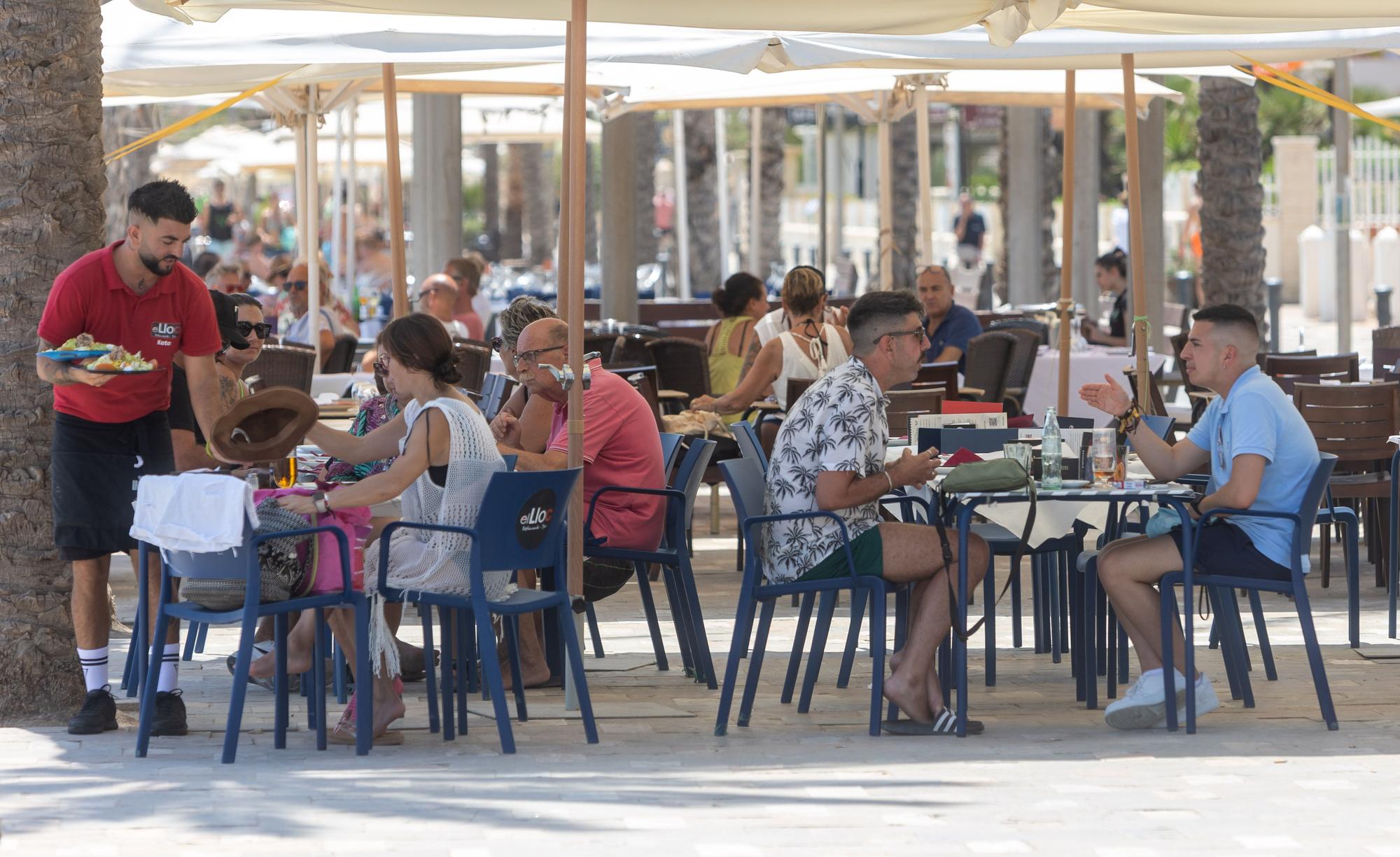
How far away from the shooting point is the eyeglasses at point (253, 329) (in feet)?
23.4

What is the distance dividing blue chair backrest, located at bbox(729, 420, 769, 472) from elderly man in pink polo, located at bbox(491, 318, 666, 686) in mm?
350

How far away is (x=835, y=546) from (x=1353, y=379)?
5.23 meters

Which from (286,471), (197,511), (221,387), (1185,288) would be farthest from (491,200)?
(197,511)

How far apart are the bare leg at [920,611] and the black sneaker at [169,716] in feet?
7.10

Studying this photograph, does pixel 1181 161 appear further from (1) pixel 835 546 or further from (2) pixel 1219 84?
(1) pixel 835 546

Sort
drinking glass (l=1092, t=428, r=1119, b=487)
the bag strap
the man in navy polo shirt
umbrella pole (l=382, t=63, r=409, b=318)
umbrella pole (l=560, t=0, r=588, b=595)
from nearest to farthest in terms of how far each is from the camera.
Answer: the bag strap
drinking glass (l=1092, t=428, r=1119, b=487)
umbrella pole (l=560, t=0, r=588, b=595)
umbrella pole (l=382, t=63, r=409, b=318)
the man in navy polo shirt

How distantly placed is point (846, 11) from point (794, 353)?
277 centimetres

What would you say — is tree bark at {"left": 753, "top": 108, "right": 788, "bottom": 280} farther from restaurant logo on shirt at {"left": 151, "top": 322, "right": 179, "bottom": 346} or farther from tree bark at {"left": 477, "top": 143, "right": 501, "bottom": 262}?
restaurant logo on shirt at {"left": 151, "top": 322, "right": 179, "bottom": 346}

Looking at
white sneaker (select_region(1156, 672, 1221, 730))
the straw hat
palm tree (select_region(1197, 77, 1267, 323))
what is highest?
palm tree (select_region(1197, 77, 1267, 323))

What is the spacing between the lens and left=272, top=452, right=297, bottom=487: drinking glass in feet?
22.3

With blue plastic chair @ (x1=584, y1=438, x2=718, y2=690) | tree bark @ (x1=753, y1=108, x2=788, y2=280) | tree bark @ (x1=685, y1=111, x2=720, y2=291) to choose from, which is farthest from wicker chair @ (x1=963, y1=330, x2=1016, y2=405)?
tree bark @ (x1=753, y1=108, x2=788, y2=280)

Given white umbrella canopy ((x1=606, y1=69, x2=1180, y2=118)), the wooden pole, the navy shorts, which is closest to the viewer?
the navy shorts

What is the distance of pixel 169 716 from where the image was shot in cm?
593

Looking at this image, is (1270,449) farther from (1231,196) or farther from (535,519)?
(1231,196)
